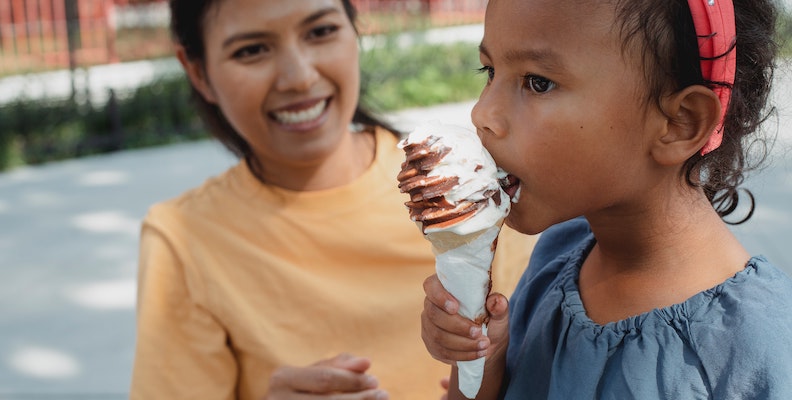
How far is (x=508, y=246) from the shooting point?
2281 mm

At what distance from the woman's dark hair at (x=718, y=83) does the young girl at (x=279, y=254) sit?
808 millimetres

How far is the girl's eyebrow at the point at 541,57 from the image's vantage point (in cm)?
132

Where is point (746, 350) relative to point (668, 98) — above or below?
Answer: below

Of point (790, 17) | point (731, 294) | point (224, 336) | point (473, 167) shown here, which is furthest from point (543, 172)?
point (224, 336)

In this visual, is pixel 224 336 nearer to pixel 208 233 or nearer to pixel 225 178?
pixel 208 233

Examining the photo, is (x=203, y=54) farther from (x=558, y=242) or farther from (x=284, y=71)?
(x=558, y=242)

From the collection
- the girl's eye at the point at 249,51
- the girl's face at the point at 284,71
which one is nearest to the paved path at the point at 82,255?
the girl's face at the point at 284,71

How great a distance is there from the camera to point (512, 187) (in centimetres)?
139

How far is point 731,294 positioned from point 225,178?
1.41m

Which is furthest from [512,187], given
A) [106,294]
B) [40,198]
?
[40,198]

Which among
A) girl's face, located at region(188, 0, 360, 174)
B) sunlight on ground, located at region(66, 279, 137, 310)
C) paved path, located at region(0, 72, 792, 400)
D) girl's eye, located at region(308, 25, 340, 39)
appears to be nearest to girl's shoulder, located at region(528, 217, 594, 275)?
girl's face, located at region(188, 0, 360, 174)

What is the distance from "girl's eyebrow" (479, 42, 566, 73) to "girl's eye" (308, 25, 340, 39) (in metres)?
0.95

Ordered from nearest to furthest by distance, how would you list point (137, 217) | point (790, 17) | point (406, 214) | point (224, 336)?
point (790, 17)
point (224, 336)
point (406, 214)
point (137, 217)

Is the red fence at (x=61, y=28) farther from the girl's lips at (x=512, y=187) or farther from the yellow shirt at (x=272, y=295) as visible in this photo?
the girl's lips at (x=512, y=187)
